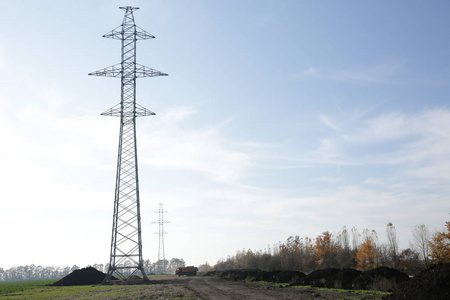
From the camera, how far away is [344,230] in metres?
103

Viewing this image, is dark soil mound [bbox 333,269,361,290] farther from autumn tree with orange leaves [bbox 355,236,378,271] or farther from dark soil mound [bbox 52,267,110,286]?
autumn tree with orange leaves [bbox 355,236,378,271]

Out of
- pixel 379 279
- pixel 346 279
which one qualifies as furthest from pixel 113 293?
pixel 379 279

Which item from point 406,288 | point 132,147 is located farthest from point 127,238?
point 406,288

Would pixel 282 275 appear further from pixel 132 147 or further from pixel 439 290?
pixel 439 290

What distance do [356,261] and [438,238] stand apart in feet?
→ 52.3

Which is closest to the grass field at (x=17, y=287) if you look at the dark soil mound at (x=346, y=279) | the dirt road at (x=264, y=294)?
the dirt road at (x=264, y=294)

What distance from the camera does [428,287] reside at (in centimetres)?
1220

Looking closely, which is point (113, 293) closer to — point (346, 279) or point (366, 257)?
point (346, 279)

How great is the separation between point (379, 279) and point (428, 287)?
1123 centimetres

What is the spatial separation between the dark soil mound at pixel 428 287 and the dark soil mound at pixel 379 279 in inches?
320

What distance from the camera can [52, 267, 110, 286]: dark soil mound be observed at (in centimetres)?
4612

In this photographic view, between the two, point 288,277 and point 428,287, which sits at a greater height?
Answer: point 428,287

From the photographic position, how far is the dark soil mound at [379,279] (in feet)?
70.8

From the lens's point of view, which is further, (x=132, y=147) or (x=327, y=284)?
(x=132, y=147)
